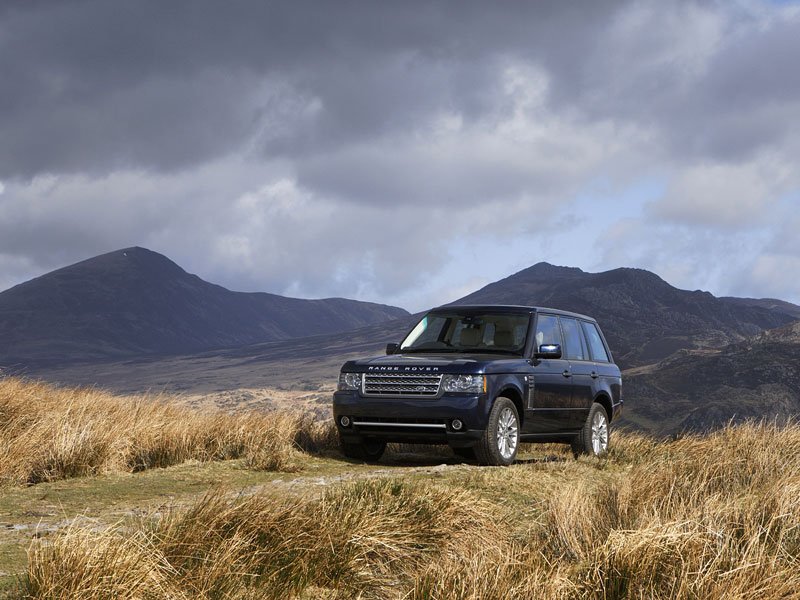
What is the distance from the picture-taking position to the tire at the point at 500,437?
10023mm

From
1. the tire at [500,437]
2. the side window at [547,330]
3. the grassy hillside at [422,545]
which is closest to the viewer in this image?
the grassy hillside at [422,545]

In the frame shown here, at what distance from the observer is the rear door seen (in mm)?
11008

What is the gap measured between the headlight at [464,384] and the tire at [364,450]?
1.53m

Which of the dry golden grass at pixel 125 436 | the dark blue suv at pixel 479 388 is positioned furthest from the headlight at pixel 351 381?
the dry golden grass at pixel 125 436

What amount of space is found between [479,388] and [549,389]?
1.66 metres

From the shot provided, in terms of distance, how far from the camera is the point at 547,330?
38.2ft

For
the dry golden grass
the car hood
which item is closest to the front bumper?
the car hood

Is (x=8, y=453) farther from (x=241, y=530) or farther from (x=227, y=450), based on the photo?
(x=241, y=530)

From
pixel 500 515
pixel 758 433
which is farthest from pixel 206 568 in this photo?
pixel 758 433

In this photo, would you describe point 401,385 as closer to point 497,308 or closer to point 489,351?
point 489,351

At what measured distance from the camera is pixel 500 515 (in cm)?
681

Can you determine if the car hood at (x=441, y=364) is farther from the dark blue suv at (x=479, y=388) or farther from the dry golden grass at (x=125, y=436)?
the dry golden grass at (x=125, y=436)

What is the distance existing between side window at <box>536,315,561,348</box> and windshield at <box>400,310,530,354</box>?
21 centimetres

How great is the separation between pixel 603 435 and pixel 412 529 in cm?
750
